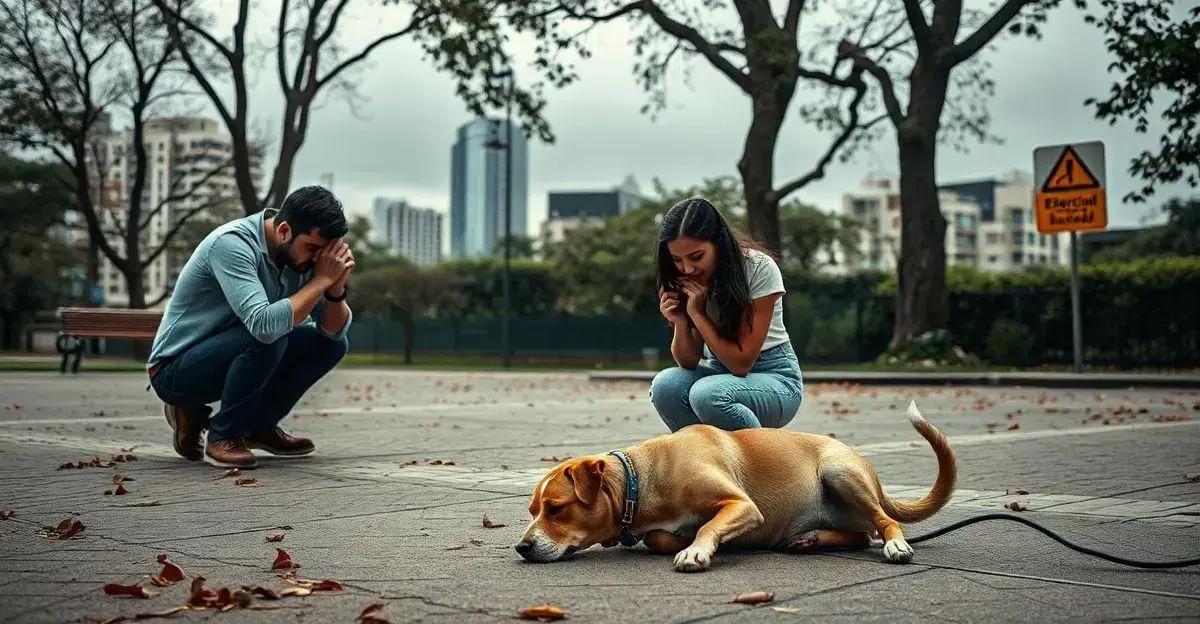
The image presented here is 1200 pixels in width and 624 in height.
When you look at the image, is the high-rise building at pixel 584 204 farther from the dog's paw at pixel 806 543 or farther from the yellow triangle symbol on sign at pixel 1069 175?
the dog's paw at pixel 806 543

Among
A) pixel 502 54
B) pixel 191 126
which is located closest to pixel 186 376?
pixel 502 54

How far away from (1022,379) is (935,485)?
15031mm

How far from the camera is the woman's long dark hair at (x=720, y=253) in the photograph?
4.91m

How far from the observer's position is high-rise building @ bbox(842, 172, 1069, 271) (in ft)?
483

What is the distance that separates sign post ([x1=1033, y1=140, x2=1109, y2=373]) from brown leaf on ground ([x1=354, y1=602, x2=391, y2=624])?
16348mm

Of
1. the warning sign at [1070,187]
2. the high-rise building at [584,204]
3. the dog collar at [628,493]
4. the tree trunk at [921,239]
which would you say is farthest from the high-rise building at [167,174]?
the high-rise building at [584,204]

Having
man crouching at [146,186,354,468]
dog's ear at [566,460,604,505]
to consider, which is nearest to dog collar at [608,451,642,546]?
dog's ear at [566,460,604,505]

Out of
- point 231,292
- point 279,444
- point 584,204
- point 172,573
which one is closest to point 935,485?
point 172,573

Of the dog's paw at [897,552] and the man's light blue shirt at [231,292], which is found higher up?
the man's light blue shirt at [231,292]

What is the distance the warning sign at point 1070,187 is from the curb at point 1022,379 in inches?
94.2

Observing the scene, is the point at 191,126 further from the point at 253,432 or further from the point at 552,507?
the point at 552,507

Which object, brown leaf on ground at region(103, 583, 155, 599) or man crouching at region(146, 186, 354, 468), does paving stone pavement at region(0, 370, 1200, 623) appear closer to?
brown leaf on ground at region(103, 583, 155, 599)

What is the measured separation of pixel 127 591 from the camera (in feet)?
11.1

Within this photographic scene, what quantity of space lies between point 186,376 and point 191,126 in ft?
124
